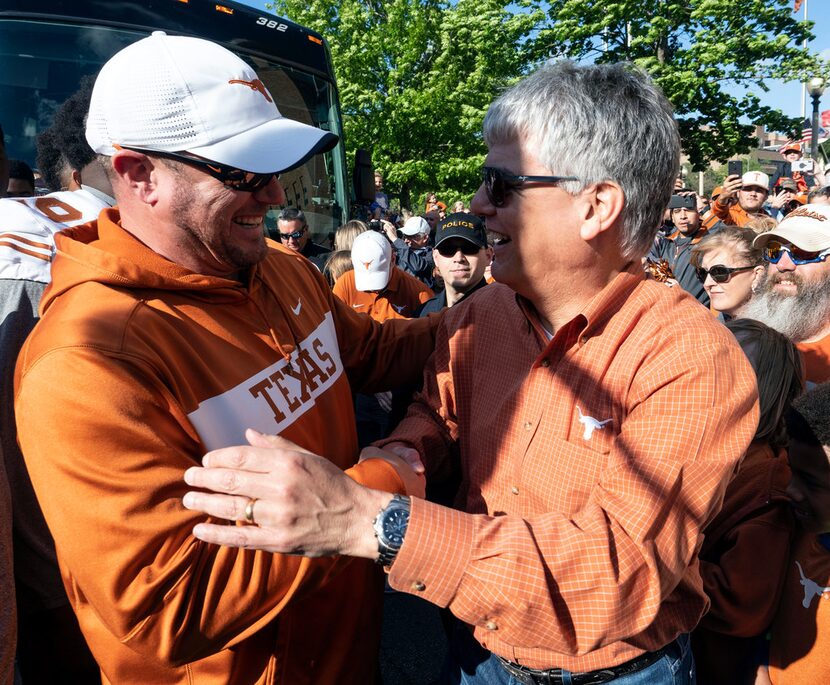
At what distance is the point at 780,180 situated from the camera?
11250 mm

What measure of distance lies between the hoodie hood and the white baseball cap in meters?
0.21

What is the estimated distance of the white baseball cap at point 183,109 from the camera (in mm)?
1380

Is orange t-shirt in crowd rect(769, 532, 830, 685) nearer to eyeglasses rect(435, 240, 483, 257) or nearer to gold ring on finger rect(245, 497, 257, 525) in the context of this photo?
gold ring on finger rect(245, 497, 257, 525)

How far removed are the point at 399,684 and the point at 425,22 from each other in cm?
2121

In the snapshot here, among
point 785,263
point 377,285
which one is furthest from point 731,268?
point 377,285

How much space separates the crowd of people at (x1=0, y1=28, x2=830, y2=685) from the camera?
1.15m

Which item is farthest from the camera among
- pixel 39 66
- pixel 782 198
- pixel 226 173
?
pixel 782 198

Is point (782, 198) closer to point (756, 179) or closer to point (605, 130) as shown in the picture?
point (756, 179)

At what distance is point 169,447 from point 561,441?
86cm

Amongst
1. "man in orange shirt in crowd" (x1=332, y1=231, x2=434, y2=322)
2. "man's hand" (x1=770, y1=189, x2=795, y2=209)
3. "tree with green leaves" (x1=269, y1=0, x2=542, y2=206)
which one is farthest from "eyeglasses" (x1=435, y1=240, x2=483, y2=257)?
"tree with green leaves" (x1=269, y1=0, x2=542, y2=206)

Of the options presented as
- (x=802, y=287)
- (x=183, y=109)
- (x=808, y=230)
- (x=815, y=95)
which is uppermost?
(x=183, y=109)

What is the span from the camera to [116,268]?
1329 mm

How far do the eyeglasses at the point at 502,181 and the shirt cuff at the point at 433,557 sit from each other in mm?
843

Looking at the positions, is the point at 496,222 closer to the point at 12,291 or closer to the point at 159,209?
the point at 159,209
